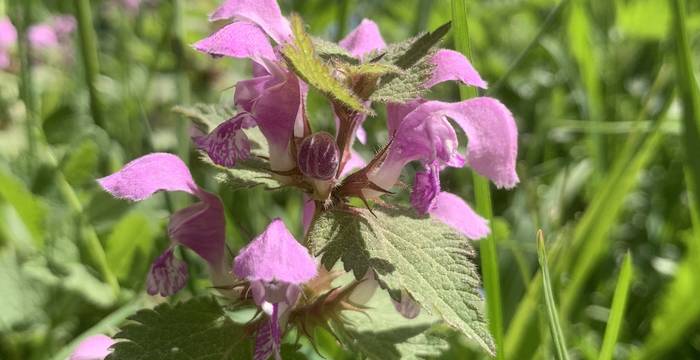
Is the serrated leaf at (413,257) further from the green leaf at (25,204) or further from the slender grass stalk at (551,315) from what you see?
the green leaf at (25,204)

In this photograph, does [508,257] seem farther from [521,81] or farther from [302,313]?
[521,81]

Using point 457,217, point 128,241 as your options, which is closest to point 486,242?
point 457,217

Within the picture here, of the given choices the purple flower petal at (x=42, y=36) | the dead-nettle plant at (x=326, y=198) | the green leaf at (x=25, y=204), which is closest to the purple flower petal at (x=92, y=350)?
the dead-nettle plant at (x=326, y=198)

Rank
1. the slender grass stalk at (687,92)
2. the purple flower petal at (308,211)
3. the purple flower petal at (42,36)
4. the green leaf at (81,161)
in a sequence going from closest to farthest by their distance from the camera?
1. the purple flower petal at (308,211)
2. the slender grass stalk at (687,92)
3. the green leaf at (81,161)
4. the purple flower petal at (42,36)

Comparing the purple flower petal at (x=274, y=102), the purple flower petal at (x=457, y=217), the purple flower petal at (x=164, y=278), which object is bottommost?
the purple flower petal at (x=164, y=278)

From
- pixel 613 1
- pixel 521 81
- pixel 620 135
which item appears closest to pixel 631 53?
pixel 613 1

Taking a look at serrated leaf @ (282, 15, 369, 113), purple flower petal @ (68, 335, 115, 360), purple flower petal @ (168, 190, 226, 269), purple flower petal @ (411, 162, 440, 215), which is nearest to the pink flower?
purple flower petal @ (411, 162, 440, 215)
